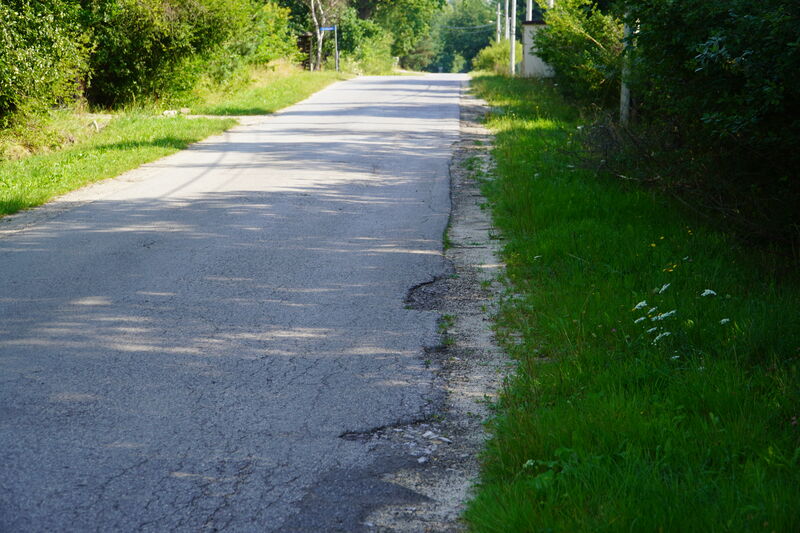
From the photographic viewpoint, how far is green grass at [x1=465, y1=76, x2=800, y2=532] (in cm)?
314

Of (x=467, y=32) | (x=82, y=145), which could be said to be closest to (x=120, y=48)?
(x=82, y=145)

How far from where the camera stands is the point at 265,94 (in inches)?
1126

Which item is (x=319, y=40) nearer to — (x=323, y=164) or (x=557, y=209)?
(x=323, y=164)

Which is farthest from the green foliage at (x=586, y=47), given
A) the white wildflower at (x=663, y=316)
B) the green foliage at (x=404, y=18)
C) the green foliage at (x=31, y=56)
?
the green foliage at (x=404, y=18)

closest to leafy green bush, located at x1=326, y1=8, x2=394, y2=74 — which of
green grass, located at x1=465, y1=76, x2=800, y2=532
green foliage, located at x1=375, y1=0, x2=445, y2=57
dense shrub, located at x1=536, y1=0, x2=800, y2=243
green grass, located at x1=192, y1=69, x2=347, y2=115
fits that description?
green foliage, located at x1=375, y1=0, x2=445, y2=57

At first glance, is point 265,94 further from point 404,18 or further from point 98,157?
point 404,18

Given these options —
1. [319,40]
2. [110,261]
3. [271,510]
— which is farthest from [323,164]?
[319,40]

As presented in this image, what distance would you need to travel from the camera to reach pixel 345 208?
393 inches

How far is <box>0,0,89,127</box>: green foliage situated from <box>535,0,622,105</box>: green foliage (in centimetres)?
1012

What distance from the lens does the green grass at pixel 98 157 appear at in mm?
10930

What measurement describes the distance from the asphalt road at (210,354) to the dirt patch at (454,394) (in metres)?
0.12

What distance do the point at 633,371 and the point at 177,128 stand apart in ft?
50.6

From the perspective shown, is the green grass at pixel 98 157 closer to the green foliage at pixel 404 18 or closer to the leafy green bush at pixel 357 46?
the leafy green bush at pixel 357 46

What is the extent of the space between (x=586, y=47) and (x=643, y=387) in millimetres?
13887
